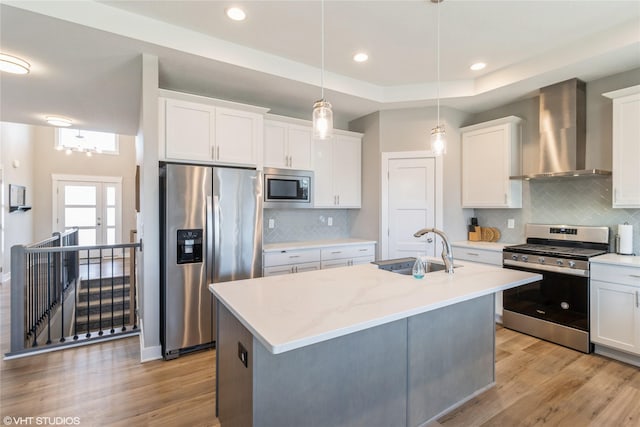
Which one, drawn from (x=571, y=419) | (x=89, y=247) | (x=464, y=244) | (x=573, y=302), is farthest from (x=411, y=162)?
(x=89, y=247)

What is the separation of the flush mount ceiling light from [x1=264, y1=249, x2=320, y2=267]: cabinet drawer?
9.35 ft

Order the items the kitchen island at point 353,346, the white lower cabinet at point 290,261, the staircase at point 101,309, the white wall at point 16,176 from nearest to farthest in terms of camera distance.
→ the kitchen island at point 353,346 → the white lower cabinet at point 290,261 → the staircase at point 101,309 → the white wall at point 16,176

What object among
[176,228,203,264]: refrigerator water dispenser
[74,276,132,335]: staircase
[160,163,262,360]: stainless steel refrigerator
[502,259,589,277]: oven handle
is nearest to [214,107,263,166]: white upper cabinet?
[160,163,262,360]: stainless steel refrigerator

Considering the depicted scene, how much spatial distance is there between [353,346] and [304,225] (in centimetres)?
284

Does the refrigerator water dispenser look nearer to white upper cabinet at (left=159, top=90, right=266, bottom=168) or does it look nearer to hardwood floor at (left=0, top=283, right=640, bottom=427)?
white upper cabinet at (left=159, top=90, right=266, bottom=168)

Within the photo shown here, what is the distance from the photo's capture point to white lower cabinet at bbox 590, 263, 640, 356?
250 cm

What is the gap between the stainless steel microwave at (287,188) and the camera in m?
3.64

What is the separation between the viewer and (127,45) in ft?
8.23

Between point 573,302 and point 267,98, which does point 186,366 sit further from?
point 573,302

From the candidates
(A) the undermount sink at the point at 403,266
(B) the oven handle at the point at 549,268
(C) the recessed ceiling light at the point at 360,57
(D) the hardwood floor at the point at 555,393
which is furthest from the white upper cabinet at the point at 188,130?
(B) the oven handle at the point at 549,268

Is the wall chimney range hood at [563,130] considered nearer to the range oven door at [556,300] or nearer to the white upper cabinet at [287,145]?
the range oven door at [556,300]

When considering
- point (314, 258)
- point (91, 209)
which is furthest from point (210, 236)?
point (91, 209)

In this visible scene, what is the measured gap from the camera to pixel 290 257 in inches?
141

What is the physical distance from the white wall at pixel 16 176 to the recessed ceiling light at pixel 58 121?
1598mm
